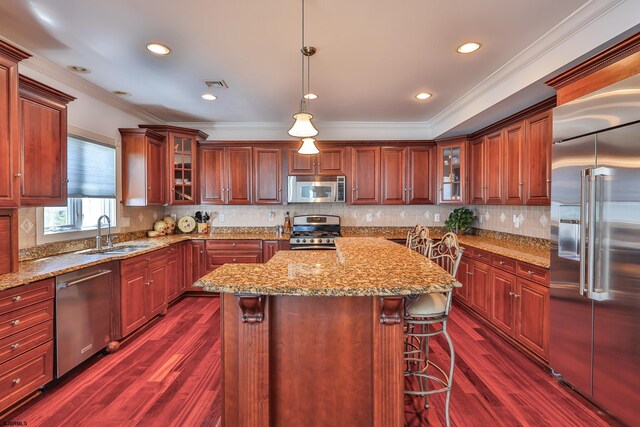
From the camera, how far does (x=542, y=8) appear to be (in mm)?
1951

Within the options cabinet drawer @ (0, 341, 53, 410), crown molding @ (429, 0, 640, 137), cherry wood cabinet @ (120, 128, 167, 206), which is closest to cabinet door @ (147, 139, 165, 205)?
cherry wood cabinet @ (120, 128, 167, 206)

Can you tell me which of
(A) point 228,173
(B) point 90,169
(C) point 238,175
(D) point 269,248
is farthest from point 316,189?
(B) point 90,169

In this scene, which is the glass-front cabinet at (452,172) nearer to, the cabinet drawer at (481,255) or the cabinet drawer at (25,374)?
the cabinet drawer at (481,255)

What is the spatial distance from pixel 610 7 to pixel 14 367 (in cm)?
Result: 436

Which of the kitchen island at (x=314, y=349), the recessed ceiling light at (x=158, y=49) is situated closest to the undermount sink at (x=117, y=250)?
the recessed ceiling light at (x=158, y=49)

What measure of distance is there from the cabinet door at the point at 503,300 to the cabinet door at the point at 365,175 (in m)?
1.99

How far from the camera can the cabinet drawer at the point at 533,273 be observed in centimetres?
241

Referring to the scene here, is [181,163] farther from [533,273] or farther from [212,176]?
[533,273]

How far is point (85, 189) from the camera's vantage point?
3.26m

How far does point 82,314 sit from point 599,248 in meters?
3.79

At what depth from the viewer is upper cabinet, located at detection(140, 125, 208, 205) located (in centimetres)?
423

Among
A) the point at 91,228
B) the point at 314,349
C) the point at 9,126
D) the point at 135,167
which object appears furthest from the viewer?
the point at 135,167

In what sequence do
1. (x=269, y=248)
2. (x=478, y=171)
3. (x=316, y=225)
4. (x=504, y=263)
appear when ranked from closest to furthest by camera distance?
1. (x=504, y=263)
2. (x=478, y=171)
3. (x=269, y=248)
4. (x=316, y=225)

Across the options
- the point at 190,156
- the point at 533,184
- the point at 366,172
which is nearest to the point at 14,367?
the point at 190,156
